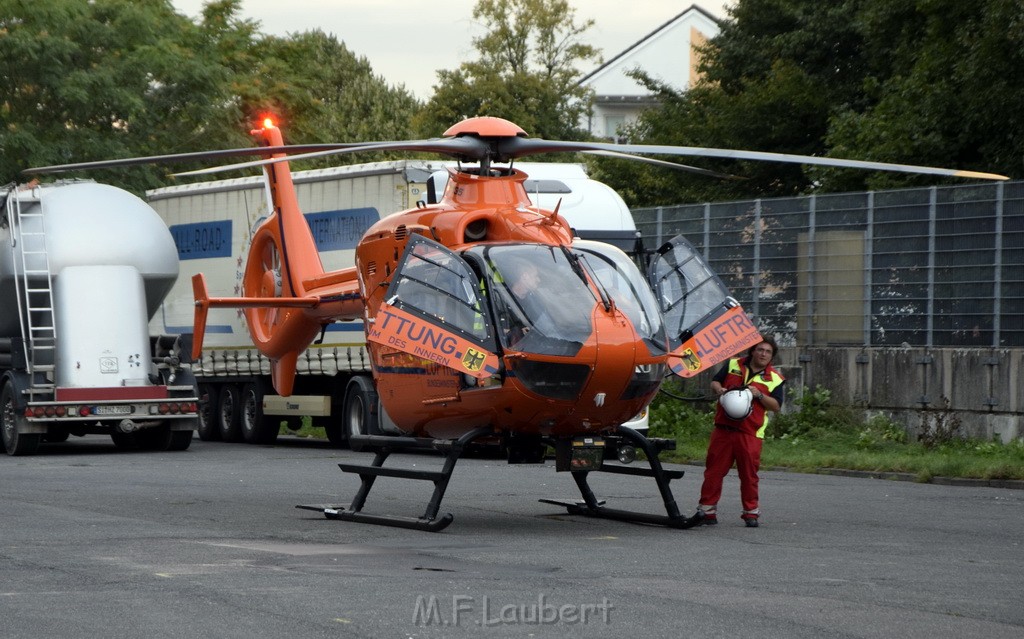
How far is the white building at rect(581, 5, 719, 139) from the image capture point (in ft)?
258

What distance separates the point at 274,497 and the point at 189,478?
2.78 m

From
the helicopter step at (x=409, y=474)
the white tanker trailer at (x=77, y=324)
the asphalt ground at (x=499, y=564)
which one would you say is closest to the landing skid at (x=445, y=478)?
the helicopter step at (x=409, y=474)

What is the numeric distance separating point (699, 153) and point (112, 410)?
12140 millimetres

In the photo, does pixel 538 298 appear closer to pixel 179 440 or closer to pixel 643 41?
pixel 179 440

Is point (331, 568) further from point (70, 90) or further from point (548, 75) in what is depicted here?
point (548, 75)

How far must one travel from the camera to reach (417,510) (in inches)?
563

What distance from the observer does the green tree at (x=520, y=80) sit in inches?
2810

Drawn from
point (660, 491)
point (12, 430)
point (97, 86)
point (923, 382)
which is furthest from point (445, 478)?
point (97, 86)

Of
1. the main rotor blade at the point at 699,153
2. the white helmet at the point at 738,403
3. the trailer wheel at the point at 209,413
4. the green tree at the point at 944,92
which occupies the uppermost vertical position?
the green tree at the point at 944,92

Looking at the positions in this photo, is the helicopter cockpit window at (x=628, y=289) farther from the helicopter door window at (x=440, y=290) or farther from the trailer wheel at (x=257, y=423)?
the trailer wheel at (x=257, y=423)

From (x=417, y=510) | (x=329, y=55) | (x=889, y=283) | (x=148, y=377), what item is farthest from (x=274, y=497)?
(x=329, y=55)

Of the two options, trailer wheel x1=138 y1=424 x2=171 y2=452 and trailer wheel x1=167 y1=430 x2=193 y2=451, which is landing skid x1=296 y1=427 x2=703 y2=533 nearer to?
trailer wheel x1=167 y1=430 x2=193 y2=451

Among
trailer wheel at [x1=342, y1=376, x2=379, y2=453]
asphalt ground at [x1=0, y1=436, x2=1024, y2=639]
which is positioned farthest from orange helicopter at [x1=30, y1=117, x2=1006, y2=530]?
trailer wheel at [x1=342, y1=376, x2=379, y2=453]

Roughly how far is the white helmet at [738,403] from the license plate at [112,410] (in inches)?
432
